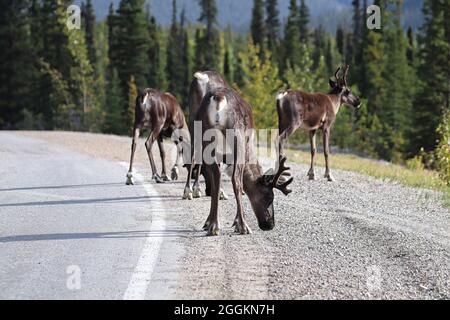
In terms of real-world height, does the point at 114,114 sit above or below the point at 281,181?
below

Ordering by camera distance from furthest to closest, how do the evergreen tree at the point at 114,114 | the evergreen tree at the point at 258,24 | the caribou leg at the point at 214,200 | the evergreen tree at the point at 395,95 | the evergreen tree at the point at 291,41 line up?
the evergreen tree at the point at 258,24 < the evergreen tree at the point at 291,41 < the evergreen tree at the point at 114,114 < the evergreen tree at the point at 395,95 < the caribou leg at the point at 214,200

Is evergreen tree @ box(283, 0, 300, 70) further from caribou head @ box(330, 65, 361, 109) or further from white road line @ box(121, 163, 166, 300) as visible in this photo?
white road line @ box(121, 163, 166, 300)

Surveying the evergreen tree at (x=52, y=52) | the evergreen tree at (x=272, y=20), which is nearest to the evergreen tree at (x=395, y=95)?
the evergreen tree at (x=52, y=52)

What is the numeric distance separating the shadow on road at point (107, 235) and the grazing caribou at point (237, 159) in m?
0.36

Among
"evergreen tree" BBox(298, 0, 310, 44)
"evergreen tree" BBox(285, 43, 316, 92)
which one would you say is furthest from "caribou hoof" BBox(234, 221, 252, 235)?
"evergreen tree" BBox(298, 0, 310, 44)

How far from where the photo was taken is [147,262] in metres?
6.72

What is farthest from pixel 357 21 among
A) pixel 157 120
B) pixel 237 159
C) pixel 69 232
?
pixel 69 232

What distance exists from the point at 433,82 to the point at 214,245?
133 ft

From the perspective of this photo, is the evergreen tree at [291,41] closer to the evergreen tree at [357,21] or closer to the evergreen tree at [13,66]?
the evergreen tree at [357,21]

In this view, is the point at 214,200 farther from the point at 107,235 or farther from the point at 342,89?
the point at 342,89

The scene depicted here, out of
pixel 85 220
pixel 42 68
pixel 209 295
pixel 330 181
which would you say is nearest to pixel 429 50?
pixel 42 68

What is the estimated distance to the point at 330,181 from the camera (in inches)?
572

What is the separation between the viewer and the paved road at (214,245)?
5.84 m

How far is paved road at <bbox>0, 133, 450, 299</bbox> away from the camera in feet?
19.2
